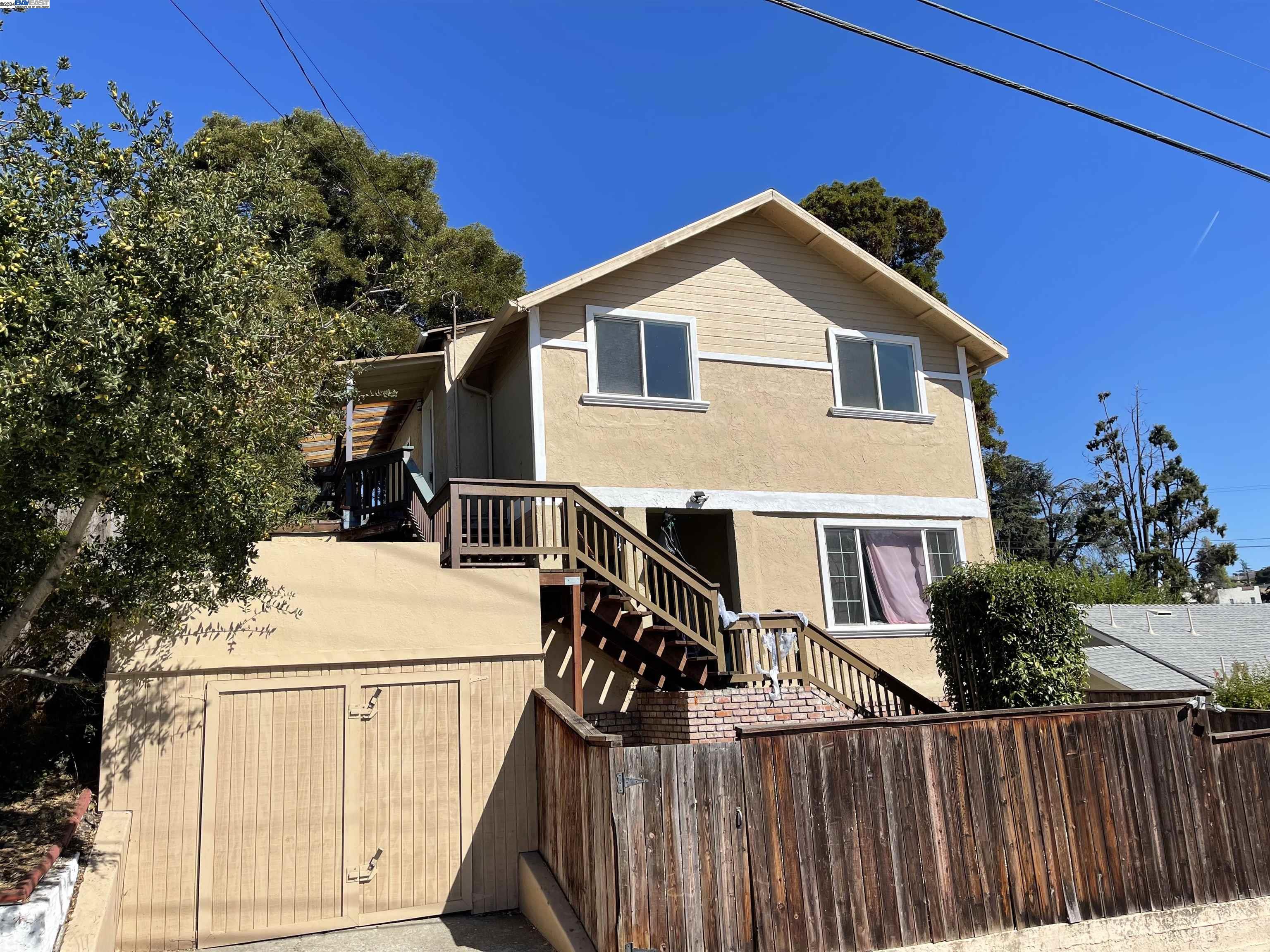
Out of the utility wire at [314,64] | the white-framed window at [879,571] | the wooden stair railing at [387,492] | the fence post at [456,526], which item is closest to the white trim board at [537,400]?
the wooden stair railing at [387,492]

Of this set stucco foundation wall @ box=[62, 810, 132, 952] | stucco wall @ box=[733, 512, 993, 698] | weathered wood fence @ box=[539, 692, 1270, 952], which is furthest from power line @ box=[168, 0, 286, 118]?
stucco wall @ box=[733, 512, 993, 698]

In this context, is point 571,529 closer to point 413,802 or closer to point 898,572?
point 413,802

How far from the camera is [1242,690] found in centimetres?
1235

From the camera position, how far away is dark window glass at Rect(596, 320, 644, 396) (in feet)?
43.0

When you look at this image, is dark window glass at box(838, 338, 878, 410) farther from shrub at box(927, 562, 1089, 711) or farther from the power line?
the power line

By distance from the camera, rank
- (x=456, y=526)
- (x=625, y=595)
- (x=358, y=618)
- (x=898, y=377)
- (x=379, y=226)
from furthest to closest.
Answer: (x=379, y=226) < (x=898, y=377) < (x=625, y=595) < (x=456, y=526) < (x=358, y=618)

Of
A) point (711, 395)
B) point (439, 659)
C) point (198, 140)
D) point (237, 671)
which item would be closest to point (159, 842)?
point (237, 671)

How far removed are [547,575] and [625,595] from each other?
0.96 metres

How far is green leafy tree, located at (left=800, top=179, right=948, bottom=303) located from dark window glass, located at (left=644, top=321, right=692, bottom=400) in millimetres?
18692

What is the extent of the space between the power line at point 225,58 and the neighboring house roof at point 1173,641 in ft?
44.8

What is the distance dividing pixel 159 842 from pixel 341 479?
25.7 ft

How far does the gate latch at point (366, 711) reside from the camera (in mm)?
8688

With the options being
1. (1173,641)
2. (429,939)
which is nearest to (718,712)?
(429,939)

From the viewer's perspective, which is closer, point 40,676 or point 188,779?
point 40,676
